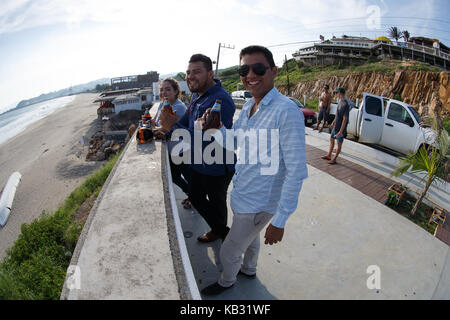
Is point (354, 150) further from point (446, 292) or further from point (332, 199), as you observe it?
point (446, 292)

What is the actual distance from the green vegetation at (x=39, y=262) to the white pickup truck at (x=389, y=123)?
8.38 metres

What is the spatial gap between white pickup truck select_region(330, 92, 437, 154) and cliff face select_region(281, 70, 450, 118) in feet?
51.3

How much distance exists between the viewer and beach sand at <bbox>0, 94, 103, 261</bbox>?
12.3 m

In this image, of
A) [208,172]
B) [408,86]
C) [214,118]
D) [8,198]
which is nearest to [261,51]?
[214,118]

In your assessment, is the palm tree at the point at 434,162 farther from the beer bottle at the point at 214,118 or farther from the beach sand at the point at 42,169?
the beach sand at the point at 42,169

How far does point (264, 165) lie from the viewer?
6.16 feet

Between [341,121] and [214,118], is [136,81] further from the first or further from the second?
[214,118]

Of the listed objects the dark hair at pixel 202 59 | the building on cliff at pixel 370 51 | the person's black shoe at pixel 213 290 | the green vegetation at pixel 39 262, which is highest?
the building on cliff at pixel 370 51

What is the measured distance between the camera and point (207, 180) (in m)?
2.59

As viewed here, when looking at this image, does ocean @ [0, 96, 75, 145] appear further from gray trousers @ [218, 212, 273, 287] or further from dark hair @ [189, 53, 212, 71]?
gray trousers @ [218, 212, 273, 287]

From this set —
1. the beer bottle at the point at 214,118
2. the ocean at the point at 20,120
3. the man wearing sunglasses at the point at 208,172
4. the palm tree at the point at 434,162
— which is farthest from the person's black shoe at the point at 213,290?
the ocean at the point at 20,120

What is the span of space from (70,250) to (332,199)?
508 centimetres

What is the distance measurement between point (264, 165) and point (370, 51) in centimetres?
4226

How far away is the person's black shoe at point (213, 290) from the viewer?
2314 mm
